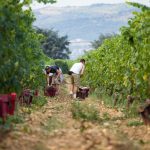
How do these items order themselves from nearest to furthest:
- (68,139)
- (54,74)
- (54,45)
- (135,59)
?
(68,139) < (135,59) < (54,74) < (54,45)

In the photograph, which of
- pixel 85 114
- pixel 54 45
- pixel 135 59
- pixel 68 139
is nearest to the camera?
pixel 68 139

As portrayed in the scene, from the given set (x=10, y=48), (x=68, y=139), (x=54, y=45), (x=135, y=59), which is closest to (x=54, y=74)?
(x=135, y=59)

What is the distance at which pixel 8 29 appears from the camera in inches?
382

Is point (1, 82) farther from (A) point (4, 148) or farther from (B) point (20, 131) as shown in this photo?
(A) point (4, 148)

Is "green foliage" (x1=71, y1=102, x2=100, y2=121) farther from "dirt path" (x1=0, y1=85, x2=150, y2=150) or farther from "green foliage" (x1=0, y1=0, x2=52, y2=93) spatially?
"green foliage" (x1=0, y1=0, x2=52, y2=93)

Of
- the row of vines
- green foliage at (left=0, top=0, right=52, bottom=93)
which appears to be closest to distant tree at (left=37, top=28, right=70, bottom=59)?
the row of vines

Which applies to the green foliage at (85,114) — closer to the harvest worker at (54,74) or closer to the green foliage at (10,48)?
the green foliage at (10,48)

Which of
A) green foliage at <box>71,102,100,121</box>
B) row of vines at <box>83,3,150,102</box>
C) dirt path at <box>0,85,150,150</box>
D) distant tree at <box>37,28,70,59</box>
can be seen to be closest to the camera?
dirt path at <box>0,85,150,150</box>

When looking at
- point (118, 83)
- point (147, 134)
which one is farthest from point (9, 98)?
point (118, 83)

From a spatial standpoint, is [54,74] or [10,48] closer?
[10,48]

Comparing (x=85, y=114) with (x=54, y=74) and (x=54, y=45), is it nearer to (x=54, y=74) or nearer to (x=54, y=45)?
(x=54, y=74)

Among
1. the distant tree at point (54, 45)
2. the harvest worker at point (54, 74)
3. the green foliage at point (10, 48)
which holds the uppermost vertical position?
the distant tree at point (54, 45)

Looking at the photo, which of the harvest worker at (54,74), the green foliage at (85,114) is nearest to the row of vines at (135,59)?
the green foliage at (85,114)

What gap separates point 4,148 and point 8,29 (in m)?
3.84
